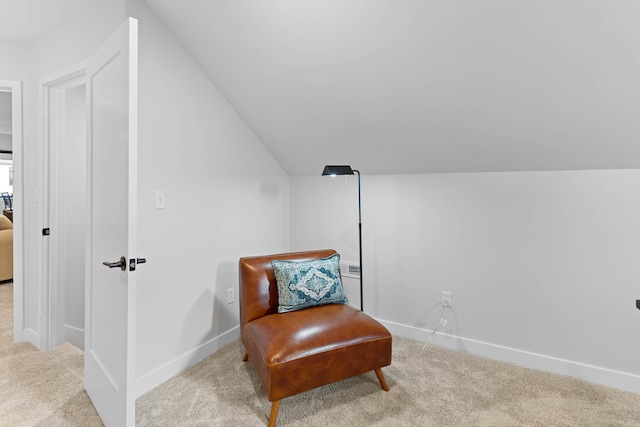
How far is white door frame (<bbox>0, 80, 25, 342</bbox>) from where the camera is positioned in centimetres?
246

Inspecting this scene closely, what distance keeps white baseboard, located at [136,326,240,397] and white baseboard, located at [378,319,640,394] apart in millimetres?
1291

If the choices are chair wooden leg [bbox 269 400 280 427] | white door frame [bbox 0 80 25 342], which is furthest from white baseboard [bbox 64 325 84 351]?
chair wooden leg [bbox 269 400 280 427]

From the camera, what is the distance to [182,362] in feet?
7.22

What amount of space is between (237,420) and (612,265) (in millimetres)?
2283

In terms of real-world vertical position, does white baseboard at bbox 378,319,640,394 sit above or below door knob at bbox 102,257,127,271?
below

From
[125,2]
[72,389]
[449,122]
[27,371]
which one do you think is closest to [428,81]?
[449,122]

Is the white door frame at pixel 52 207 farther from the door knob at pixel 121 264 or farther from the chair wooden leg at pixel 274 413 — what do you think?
the chair wooden leg at pixel 274 413

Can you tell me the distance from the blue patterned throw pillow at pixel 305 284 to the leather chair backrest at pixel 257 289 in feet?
0.20

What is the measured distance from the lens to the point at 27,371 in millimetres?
2148

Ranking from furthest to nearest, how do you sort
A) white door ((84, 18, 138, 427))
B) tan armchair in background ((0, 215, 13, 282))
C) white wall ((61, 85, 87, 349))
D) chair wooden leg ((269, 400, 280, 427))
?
tan armchair in background ((0, 215, 13, 282)) → white wall ((61, 85, 87, 349)) → chair wooden leg ((269, 400, 280, 427)) → white door ((84, 18, 138, 427))

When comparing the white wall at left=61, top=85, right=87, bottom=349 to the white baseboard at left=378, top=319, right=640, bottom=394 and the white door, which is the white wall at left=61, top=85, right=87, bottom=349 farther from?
the white baseboard at left=378, top=319, right=640, bottom=394

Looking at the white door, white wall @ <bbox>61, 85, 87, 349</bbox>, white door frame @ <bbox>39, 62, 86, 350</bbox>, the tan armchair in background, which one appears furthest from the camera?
the tan armchair in background

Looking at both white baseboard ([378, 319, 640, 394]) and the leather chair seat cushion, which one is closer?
the leather chair seat cushion

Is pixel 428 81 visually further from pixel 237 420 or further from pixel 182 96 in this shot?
pixel 237 420
